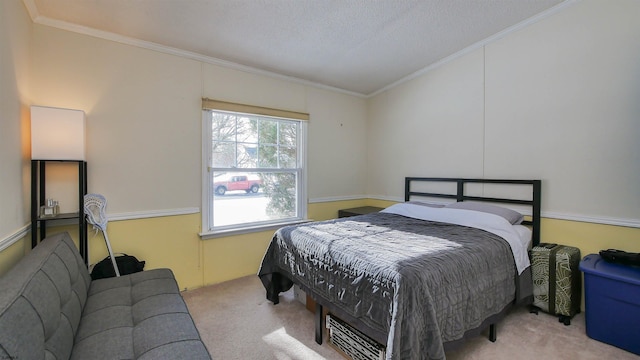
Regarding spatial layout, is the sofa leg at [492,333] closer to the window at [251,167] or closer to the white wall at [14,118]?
the window at [251,167]

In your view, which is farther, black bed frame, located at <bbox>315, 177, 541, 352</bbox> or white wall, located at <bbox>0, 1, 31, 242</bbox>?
black bed frame, located at <bbox>315, 177, 541, 352</bbox>

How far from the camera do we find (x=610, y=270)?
1859 mm

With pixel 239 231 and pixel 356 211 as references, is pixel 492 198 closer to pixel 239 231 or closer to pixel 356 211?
pixel 356 211

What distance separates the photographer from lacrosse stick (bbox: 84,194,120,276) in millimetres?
2236

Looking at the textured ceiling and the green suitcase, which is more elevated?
the textured ceiling

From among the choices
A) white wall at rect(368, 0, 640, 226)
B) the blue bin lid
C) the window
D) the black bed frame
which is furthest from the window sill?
the blue bin lid

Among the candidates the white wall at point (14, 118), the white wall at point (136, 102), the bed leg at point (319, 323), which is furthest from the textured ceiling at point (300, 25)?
the bed leg at point (319, 323)

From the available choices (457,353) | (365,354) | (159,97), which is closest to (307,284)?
(365,354)

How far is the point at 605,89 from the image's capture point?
2.14 m

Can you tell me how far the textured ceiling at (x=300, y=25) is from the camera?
212cm

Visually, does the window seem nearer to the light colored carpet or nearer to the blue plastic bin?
the light colored carpet

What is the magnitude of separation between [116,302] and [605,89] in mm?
3834

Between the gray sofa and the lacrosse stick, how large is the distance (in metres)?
0.46

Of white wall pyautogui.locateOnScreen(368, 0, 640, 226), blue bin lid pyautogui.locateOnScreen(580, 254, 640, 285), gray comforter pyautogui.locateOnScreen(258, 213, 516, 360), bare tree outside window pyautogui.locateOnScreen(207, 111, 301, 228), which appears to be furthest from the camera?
bare tree outside window pyautogui.locateOnScreen(207, 111, 301, 228)
